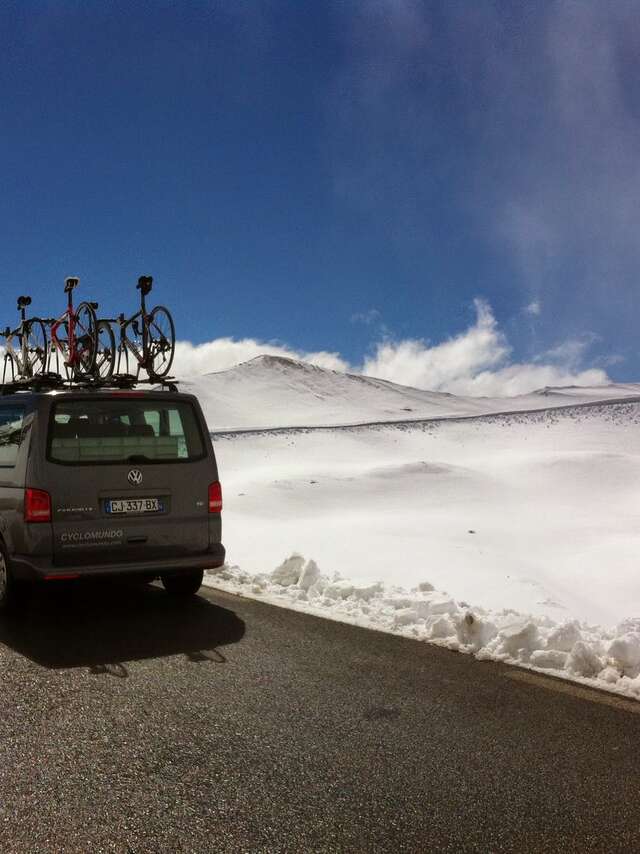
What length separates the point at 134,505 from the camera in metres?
6.64

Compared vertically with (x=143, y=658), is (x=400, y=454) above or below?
above

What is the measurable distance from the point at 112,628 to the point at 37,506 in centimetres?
121

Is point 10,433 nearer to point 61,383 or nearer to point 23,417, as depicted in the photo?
point 23,417

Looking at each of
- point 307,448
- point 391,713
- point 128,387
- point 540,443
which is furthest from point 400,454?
point 391,713

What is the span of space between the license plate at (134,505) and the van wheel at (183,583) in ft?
3.43

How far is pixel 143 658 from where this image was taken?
18.5 feet

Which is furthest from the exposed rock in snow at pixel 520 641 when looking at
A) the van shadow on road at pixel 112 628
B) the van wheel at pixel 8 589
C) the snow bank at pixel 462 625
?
the van wheel at pixel 8 589

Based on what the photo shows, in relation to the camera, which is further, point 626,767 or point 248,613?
point 248,613

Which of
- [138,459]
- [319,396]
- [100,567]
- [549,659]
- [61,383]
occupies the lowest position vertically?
[549,659]

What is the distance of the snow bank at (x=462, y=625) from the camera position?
5199 millimetres

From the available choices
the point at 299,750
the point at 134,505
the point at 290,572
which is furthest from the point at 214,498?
the point at 299,750

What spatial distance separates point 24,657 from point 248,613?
2.14 meters

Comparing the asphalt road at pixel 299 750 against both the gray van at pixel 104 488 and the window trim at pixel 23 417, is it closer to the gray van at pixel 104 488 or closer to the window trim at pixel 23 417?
the gray van at pixel 104 488

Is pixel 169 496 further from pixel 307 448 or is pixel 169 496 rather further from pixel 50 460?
pixel 307 448
